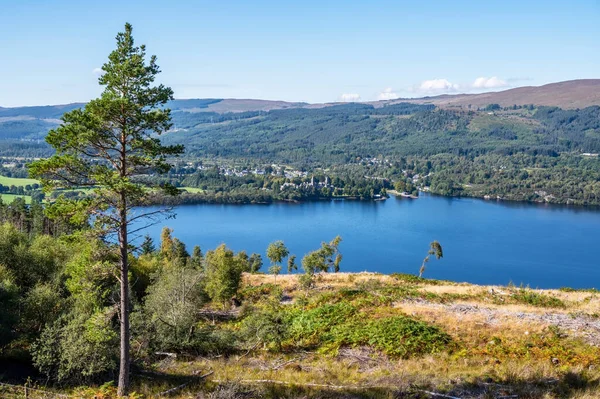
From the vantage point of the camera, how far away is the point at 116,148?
11.2m

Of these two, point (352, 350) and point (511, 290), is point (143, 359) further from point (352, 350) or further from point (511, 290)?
point (511, 290)

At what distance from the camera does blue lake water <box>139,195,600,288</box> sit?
298ft

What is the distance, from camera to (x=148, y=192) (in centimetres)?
1101

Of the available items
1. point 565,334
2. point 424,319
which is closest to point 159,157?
point 424,319

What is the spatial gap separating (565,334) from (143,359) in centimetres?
1589

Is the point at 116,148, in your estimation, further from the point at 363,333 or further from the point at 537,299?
the point at 537,299

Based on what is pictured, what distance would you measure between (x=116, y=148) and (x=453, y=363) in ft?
40.5

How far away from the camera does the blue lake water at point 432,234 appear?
9081 cm

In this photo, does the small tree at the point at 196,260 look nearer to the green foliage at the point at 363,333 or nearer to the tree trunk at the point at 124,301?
the green foliage at the point at 363,333

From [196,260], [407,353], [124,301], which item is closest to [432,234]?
[196,260]

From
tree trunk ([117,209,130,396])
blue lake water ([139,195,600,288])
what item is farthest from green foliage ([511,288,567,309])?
blue lake water ([139,195,600,288])

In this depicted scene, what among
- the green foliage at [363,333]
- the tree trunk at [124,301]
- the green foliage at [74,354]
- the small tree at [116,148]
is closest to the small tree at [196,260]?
the green foliage at [363,333]

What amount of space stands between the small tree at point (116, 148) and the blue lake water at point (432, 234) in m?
80.2

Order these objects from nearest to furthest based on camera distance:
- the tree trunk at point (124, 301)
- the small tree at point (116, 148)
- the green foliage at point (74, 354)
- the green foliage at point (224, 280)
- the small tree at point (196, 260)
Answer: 1. the small tree at point (116, 148)
2. the tree trunk at point (124, 301)
3. the green foliage at point (74, 354)
4. the green foliage at point (224, 280)
5. the small tree at point (196, 260)
